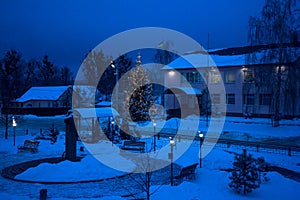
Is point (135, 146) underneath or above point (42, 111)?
underneath

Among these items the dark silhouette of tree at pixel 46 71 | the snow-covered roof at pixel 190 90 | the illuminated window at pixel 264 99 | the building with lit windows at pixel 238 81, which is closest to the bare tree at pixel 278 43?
the building with lit windows at pixel 238 81

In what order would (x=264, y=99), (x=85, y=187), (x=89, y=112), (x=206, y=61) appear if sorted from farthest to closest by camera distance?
(x=206, y=61)
(x=264, y=99)
(x=89, y=112)
(x=85, y=187)

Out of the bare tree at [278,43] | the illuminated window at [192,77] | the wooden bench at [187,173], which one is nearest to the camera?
the wooden bench at [187,173]

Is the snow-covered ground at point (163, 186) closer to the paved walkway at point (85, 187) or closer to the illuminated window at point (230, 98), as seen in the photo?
the paved walkway at point (85, 187)

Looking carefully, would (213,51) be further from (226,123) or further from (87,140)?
(87,140)

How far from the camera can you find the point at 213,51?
47188mm

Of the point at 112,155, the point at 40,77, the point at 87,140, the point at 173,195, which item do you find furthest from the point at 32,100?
the point at 173,195

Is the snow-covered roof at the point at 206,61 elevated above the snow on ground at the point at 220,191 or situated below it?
above

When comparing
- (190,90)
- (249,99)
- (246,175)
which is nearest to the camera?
(246,175)

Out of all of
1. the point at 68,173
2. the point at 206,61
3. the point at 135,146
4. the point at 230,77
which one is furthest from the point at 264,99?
the point at 68,173

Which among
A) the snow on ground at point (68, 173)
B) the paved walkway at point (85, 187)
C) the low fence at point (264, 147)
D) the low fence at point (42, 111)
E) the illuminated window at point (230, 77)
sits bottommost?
the paved walkway at point (85, 187)

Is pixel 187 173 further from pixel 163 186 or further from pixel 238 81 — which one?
pixel 238 81

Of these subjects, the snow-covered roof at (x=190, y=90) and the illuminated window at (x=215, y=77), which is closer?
the illuminated window at (x=215, y=77)

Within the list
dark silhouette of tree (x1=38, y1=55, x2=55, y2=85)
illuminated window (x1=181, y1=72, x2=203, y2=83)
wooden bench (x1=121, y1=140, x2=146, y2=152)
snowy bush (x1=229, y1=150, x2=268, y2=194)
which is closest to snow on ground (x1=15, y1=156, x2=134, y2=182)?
wooden bench (x1=121, y1=140, x2=146, y2=152)
